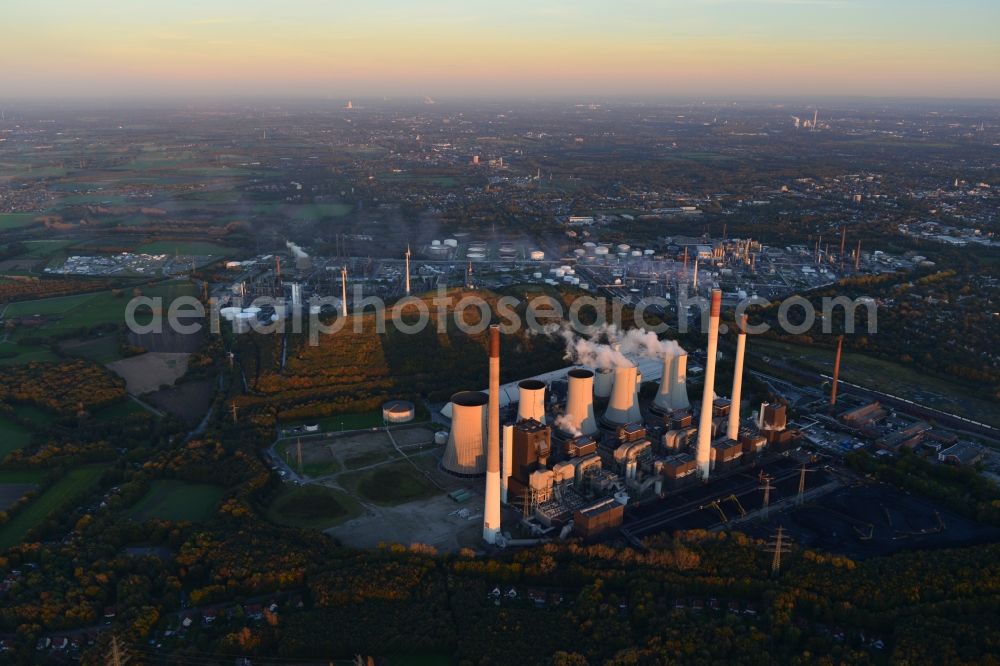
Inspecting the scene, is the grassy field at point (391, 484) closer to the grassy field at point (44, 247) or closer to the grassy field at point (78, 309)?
the grassy field at point (78, 309)

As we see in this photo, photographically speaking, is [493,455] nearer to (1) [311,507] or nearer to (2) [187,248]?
(1) [311,507]

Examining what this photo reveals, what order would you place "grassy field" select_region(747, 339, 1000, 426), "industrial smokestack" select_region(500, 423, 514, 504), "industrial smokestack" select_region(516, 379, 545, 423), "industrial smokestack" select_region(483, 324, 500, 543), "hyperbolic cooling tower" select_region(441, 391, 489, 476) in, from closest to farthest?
"industrial smokestack" select_region(483, 324, 500, 543) → "industrial smokestack" select_region(500, 423, 514, 504) → "hyperbolic cooling tower" select_region(441, 391, 489, 476) → "industrial smokestack" select_region(516, 379, 545, 423) → "grassy field" select_region(747, 339, 1000, 426)

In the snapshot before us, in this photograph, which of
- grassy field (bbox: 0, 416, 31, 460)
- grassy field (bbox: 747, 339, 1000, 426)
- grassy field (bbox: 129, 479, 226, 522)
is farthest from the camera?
grassy field (bbox: 747, 339, 1000, 426)

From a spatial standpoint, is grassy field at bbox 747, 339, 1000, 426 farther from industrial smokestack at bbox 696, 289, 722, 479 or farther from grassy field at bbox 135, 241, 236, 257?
grassy field at bbox 135, 241, 236, 257

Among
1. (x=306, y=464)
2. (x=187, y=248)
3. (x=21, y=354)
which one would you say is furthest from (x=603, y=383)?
(x=187, y=248)

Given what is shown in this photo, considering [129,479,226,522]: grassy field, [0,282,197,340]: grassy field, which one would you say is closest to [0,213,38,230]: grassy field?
[0,282,197,340]: grassy field

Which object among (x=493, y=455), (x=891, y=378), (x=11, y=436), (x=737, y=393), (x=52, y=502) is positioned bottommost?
(x=52, y=502)

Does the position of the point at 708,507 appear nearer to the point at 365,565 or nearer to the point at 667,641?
the point at 667,641
